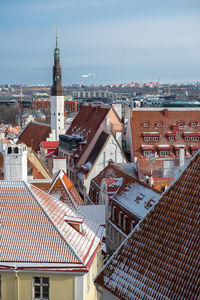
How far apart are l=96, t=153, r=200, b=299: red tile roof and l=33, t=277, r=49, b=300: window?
3.50 meters

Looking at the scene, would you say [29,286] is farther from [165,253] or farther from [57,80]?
[57,80]

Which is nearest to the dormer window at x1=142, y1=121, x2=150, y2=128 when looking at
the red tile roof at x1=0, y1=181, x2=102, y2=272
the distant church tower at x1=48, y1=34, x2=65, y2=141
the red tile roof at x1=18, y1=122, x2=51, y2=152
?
the red tile roof at x1=18, y1=122, x2=51, y2=152

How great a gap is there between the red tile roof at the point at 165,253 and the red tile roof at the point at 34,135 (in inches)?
2465

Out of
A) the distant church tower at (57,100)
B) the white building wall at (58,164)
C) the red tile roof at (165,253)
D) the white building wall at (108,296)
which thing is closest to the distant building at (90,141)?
the white building wall at (58,164)

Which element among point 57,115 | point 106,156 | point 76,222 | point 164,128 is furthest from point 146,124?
point 76,222

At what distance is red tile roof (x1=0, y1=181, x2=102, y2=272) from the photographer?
73.5 feet

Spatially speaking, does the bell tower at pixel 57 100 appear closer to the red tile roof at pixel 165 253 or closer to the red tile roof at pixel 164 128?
the red tile roof at pixel 164 128

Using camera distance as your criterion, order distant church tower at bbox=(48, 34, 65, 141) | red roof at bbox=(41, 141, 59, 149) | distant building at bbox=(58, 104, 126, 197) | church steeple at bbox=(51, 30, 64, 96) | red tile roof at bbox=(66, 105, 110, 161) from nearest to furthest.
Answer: distant building at bbox=(58, 104, 126, 197) < red tile roof at bbox=(66, 105, 110, 161) < red roof at bbox=(41, 141, 59, 149) < distant church tower at bbox=(48, 34, 65, 141) < church steeple at bbox=(51, 30, 64, 96)

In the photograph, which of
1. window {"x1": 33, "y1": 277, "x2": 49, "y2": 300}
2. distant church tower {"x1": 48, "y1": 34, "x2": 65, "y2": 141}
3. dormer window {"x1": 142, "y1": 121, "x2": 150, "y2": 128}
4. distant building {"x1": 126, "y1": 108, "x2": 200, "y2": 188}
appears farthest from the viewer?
distant church tower {"x1": 48, "y1": 34, "x2": 65, "y2": 141}

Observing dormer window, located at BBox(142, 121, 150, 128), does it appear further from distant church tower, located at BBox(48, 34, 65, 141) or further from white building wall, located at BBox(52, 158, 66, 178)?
distant church tower, located at BBox(48, 34, 65, 141)

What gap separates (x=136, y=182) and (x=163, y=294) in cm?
2098

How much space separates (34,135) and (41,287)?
63.1m

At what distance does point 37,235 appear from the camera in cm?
2336

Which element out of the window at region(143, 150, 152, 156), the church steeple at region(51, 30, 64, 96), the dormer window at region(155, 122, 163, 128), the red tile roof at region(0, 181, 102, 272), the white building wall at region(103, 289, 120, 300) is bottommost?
the white building wall at region(103, 289, 120, 300)
